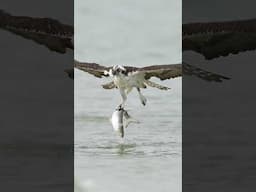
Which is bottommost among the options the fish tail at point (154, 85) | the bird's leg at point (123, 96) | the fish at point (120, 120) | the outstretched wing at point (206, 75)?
the fish at point (120, 120)

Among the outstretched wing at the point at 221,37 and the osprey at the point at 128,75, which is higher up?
the outstretched wing at the point at 221,37

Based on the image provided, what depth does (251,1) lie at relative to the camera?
270cm

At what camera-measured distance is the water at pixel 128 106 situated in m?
2.69

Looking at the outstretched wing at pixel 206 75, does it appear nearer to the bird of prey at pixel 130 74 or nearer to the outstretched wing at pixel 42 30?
the bird of prey at pixel 130 74

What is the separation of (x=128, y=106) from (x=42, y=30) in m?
0.65

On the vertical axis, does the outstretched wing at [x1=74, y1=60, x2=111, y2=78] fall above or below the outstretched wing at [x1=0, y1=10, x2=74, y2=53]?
below

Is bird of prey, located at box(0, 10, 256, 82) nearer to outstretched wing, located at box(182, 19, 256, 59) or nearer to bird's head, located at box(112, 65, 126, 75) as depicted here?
outstretched wing, located at box(182, 19, 256, 59)

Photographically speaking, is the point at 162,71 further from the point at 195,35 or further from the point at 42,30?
the point at 42,30

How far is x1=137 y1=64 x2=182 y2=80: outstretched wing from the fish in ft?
0.79

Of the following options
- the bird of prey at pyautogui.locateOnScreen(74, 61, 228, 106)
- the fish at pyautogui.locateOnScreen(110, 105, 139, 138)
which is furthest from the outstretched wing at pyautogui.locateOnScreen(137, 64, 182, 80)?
the fish at pyautogui.locateOnScreen(110, 105, 139, 138)

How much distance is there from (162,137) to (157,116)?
0.12 m

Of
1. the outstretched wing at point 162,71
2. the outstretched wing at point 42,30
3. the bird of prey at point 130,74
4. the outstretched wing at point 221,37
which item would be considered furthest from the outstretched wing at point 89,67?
the outstretched wing at point 221,37

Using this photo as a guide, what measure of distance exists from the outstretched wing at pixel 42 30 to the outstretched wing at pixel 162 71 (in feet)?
1.47

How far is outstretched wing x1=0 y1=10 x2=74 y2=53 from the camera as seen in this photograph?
2707 millimetres
